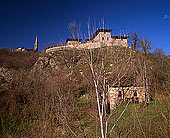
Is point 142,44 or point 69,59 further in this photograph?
point 69,59

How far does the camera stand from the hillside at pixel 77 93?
182 centimetres

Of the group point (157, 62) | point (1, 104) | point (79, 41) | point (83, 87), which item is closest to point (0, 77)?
point (1, 104)

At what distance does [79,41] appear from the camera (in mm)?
1784

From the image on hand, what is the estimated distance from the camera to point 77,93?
11.6 meters

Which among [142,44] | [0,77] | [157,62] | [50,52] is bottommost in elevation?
[0,77]

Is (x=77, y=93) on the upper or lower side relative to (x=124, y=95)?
lower

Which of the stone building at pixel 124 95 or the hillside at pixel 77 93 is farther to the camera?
the hillside at pixel 77 93

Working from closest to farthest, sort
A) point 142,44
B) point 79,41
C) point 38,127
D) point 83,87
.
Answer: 1. point 79,41
2. point 38,127
3. point 142,44
4. point 83,87

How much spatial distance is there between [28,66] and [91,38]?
27409mm

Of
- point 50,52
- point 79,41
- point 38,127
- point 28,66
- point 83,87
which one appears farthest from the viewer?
point 50,52

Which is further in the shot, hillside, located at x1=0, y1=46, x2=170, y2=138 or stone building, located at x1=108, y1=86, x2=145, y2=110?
hillside, located at x1=0, y1=46, x2=170, y2=138

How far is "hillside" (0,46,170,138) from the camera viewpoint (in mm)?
1821

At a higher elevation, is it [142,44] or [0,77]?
[142,44]

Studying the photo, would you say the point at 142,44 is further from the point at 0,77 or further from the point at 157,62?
the point at 0,77
